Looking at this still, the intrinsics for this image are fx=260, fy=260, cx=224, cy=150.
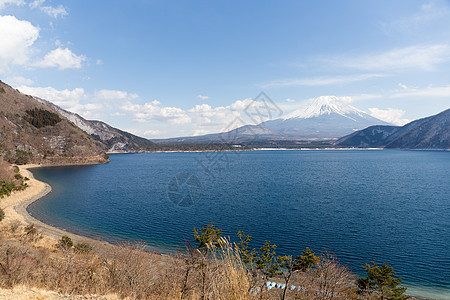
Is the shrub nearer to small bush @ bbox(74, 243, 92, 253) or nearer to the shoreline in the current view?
the shoreline

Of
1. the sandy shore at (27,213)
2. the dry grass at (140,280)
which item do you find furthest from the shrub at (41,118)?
the dry grass at (140,280)

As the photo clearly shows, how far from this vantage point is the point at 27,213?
28.0 m

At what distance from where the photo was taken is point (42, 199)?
35.8 m

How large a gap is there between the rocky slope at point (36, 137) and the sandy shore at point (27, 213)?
4384 centimetres

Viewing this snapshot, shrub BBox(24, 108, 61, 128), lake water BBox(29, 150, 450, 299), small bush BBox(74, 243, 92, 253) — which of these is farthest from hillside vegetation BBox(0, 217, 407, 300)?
shrub BBox(24, 108, 61, 128)

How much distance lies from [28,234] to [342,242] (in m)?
23.5

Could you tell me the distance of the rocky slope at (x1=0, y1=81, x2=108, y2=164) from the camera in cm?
7606

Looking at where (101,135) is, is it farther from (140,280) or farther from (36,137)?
(140,280)

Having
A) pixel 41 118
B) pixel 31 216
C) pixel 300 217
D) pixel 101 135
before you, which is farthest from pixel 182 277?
pixel 101 135

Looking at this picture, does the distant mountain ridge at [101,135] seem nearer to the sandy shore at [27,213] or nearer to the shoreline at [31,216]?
the sandy shore at [27,213]

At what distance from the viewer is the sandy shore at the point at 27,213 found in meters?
21.2

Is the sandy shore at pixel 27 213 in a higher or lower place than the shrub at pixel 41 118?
lower

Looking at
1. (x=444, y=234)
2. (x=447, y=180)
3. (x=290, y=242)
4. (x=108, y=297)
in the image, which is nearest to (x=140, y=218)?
(x=290, y=242)

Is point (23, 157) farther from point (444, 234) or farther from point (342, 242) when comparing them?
point (444, 234)
